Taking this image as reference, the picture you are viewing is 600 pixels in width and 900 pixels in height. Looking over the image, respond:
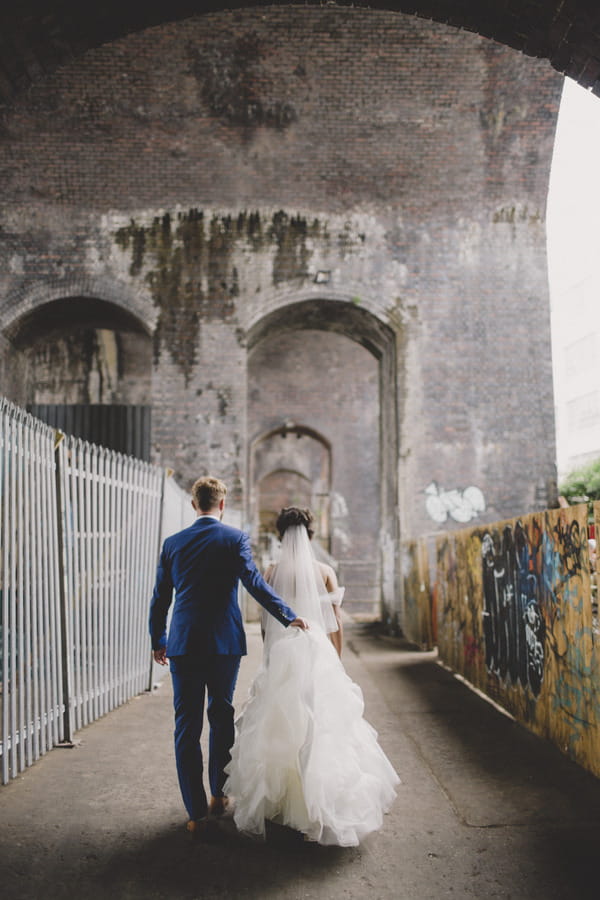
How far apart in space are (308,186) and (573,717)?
9.06 meters

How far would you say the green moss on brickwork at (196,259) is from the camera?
A: 10.9 meters

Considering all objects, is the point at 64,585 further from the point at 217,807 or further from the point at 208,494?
the point at 217,807

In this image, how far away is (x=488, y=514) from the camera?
35.5 ft

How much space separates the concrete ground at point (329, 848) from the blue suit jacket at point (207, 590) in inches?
34.0

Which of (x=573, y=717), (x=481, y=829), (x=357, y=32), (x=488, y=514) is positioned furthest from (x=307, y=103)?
(x=481, y=829)

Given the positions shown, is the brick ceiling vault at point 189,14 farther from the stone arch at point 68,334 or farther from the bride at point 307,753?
the stone arch at point 68,334

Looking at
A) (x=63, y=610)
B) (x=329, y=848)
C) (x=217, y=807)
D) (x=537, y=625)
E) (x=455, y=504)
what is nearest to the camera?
(x=329, y=848)

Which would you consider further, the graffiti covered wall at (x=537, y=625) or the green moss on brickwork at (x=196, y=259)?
the green moss on brickwork at (x=196, y=259)

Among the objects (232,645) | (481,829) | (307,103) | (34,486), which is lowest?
(481,829)

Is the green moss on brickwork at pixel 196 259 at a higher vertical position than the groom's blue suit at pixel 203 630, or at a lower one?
higher

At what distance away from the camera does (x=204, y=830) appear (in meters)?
3.21

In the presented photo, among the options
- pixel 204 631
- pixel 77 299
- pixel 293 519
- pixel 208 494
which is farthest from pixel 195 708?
pixel 77 299

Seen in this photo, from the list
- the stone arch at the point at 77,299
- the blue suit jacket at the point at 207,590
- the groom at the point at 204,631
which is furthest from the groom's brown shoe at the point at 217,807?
the stone arch at the point at 77,299

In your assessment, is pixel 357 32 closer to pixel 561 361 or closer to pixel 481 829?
pixel 481 829
